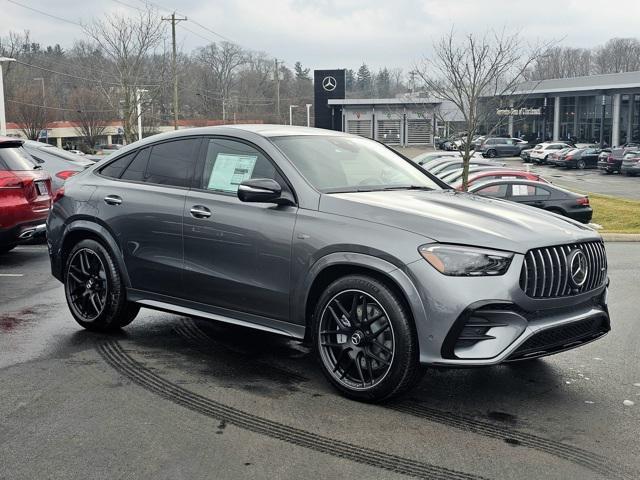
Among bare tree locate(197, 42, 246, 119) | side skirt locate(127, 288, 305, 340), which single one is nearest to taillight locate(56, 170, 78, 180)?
side skirt locate(127, 288, 305, 340)

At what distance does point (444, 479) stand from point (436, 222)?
1.58m

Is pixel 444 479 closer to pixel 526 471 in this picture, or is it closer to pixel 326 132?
pixel 526 471

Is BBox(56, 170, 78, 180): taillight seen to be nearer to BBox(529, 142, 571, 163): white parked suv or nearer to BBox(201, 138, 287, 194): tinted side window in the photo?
BBox(201, 138, 287, 194): tinted side window

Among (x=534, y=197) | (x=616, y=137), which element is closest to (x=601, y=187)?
(x=534, y=197)

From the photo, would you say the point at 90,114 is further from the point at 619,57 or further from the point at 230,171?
the point at 619,57

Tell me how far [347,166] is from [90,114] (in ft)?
221

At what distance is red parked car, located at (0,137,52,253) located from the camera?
392 inches

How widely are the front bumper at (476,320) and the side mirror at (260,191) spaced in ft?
3.70

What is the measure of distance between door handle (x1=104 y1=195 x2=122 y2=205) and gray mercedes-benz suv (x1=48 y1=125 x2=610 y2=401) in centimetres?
1

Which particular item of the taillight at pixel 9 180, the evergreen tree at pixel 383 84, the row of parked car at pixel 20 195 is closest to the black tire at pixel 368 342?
the row of parked car at pixel 20 195

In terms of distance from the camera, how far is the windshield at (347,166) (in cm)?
539

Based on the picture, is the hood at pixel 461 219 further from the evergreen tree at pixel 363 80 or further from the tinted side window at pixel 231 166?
the evergreen tree at pixel 363 80

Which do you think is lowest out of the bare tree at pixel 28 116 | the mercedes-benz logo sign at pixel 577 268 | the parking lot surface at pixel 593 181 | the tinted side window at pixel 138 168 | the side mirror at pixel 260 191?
the parking lot surface at pixel 593 181

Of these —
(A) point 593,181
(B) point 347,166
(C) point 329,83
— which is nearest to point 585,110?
(C) point 329,83
